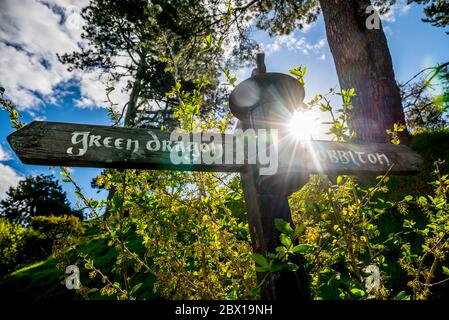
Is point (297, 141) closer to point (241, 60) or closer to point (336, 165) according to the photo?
point (336, 165)

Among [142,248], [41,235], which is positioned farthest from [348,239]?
[41,235]

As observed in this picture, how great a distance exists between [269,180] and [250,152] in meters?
0.16

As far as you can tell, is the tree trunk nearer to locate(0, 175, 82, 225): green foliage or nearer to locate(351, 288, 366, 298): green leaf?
locate(351, 288, 366, 298): green leaf

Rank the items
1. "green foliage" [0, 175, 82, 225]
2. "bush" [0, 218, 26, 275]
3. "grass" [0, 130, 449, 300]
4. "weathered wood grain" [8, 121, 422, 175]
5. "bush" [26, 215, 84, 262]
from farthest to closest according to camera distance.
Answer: "green foliage" [0, 175, 82, 225] < "bush" [26, 215, 84, 262] < "bush" [0, 218, 26, 275] < "grass" [0, 130, 449, 300] < "weathered wood grain" [8, 121, 422, 175]

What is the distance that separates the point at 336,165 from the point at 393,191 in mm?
3424

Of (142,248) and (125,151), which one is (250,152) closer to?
(125,151)

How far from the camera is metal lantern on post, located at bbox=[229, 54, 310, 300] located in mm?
1106

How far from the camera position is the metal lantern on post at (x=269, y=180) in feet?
3.63

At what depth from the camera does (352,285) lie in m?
1.27

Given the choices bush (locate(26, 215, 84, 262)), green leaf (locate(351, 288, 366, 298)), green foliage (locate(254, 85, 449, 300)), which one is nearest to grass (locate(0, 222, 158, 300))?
green foliage (locate(254, 85, 449, 300))

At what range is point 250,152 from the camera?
1.27 m

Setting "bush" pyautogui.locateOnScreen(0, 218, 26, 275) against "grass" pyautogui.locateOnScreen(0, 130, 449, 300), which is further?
"bush" pyautogui.locateOnScreen(0, 218, 26, 275)

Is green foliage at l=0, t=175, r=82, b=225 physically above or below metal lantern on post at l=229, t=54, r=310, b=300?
above
